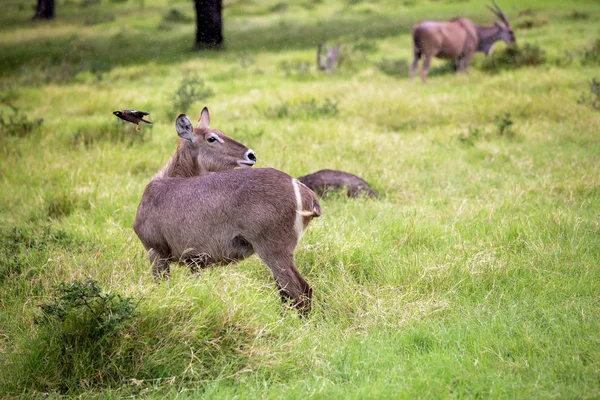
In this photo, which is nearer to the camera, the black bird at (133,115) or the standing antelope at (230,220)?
the standing antelope at (230,220)

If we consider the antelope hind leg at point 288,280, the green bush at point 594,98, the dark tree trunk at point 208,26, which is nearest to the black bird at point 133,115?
the antelope hind leg at point 288,280

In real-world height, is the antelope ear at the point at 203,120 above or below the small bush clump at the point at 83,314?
above

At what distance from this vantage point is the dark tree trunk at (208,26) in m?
19.2

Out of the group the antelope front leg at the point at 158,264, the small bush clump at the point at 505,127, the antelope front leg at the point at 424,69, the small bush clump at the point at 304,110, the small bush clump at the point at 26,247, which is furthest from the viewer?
the antelope front leg at the point at 424,69

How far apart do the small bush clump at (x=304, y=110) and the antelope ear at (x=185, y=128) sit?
4879mm

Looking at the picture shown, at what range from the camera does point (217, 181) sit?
14.2 feet

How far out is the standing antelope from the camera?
4.12 metres

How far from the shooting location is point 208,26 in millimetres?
19234

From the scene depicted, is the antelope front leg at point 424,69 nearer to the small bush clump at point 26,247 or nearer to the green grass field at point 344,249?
the green grass field at point 344,249

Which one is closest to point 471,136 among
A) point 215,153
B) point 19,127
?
point 215,153

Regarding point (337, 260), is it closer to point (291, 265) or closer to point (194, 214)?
point (291, 265)

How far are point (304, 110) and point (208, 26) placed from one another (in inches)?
408

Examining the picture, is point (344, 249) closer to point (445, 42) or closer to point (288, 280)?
point (288, 280)

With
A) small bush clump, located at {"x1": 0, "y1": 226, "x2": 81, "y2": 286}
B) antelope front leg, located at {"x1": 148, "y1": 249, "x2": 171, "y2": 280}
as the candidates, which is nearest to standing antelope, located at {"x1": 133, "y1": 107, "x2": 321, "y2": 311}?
antelope front leg, located at {"x1": 148, "y1": 249, "x2": 171, "y2": 280}
